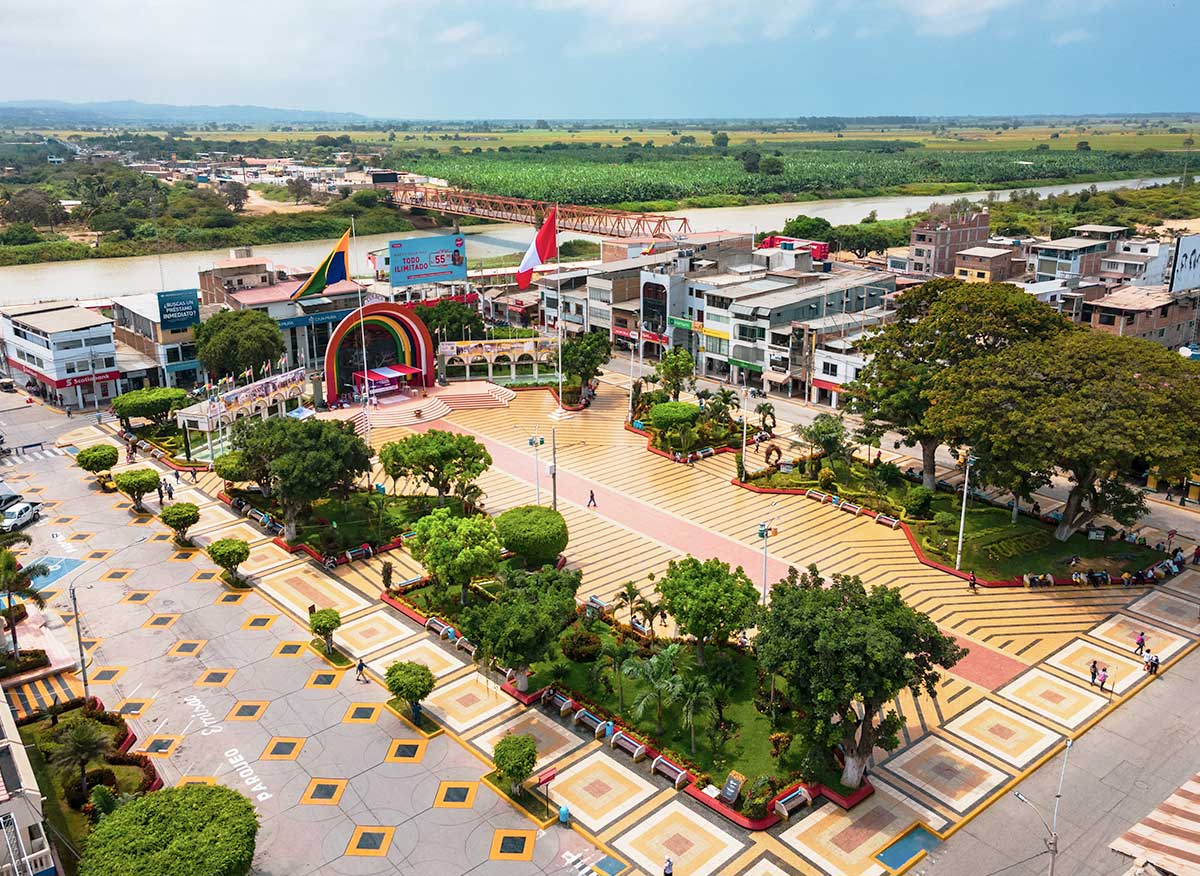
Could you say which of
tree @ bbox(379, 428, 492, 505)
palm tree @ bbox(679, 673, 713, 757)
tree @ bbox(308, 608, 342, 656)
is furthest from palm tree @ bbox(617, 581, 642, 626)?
tree @ bbox(379, 428, 492, 505)

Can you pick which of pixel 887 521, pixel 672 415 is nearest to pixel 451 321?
pixel 672 415

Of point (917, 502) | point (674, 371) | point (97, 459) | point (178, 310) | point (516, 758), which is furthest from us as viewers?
point (178, 310)

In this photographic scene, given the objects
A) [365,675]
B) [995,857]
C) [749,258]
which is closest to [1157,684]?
[995,857]

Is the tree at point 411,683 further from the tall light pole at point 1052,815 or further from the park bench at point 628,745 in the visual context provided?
the tall light pole at point 1052,815

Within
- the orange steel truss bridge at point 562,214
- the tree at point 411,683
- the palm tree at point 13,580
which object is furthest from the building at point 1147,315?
the palm tree at point 13,580

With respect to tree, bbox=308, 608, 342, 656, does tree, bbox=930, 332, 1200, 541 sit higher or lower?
higher

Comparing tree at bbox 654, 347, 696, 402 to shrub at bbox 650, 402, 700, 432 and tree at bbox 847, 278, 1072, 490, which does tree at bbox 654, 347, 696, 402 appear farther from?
tree at bbox 847, 278, 1072, 490

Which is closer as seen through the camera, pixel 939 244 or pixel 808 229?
pixel 939 244

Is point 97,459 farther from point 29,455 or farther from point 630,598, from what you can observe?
point 630,598
